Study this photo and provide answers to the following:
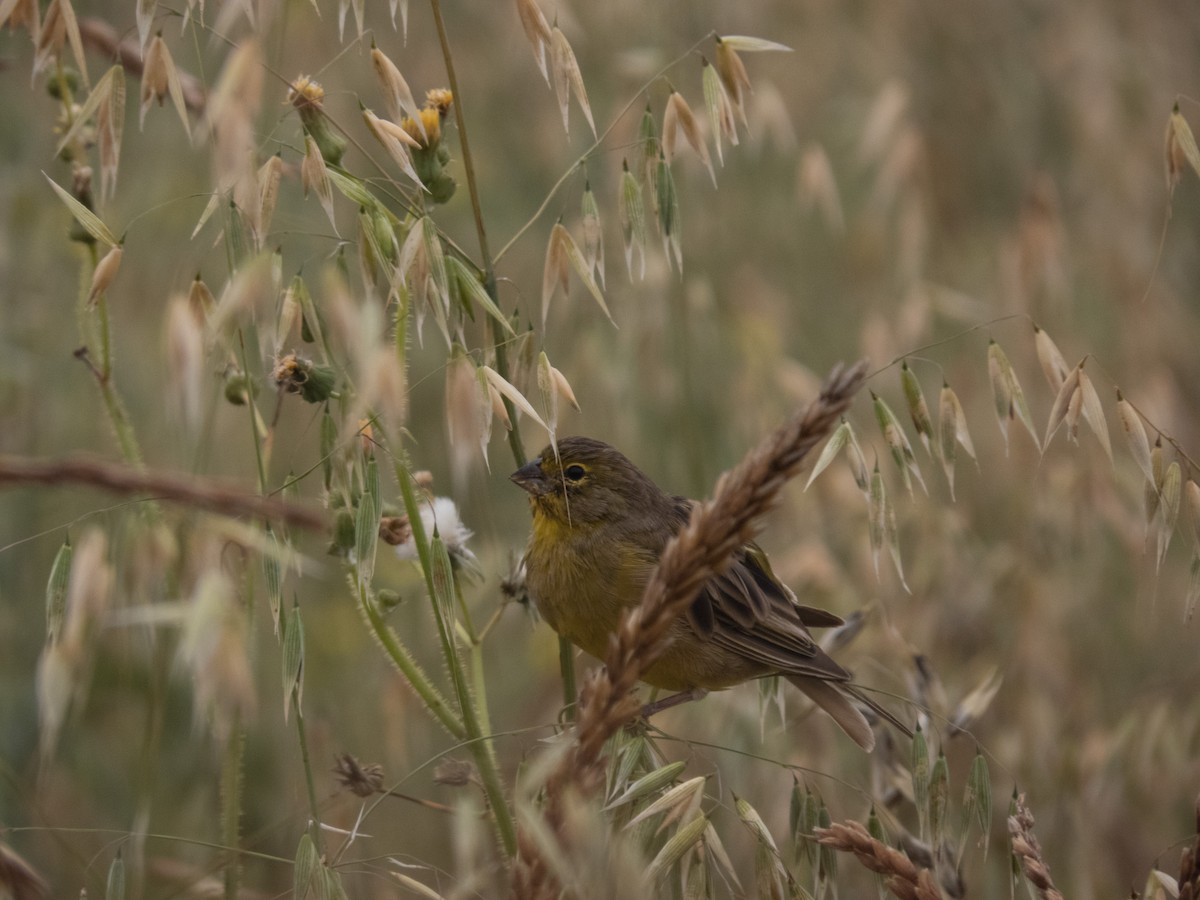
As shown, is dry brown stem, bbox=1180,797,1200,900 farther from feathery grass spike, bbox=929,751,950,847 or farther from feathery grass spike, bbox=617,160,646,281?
feathery grass spike, bbox=617,160,646,281

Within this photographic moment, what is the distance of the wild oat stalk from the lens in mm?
1577

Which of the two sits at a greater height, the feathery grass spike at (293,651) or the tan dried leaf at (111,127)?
the tan dried leaf at (111,127)

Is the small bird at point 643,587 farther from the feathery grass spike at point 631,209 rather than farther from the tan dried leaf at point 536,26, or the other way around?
the tan dried leaf at point 536,26

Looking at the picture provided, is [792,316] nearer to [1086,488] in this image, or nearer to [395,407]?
[1086,488]

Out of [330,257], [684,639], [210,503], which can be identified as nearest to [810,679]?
[684,639]

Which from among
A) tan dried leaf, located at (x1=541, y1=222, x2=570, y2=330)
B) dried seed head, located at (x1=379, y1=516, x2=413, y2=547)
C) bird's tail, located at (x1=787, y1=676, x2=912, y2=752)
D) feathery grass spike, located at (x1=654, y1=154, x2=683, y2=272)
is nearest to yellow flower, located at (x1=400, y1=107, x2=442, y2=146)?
tan dried leaf, located at (x1=541, y1=222, x2=570, y2=330)

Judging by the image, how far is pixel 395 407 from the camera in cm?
156

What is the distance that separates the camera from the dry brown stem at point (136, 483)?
1.21 meters

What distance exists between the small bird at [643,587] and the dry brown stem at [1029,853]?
649 mm

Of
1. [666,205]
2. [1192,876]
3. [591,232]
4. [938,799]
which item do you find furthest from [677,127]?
[1192,876]

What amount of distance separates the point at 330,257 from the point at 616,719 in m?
0.86

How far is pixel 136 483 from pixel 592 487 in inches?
88.6

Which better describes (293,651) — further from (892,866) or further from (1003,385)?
(1003,385)

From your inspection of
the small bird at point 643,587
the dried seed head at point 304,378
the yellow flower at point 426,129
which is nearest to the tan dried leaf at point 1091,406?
the small bird at point 643,587
